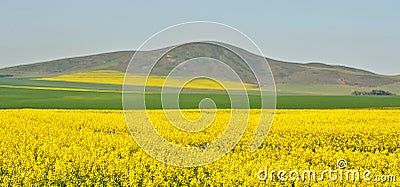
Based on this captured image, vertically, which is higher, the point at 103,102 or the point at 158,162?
the point at 158,162

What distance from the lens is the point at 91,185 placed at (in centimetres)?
1101

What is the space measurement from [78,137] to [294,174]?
9389 mm

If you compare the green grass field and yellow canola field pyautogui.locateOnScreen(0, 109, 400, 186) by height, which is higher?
yellow canola field pyautogui.locateOnScreen(0, 109, 400, 186)

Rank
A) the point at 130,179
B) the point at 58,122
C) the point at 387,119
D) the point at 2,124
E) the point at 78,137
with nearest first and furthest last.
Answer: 1. the point at 130,179
2. the point at 78,137
3. the point at 2,124
4. the point at 58,122
5. the point at 387,119

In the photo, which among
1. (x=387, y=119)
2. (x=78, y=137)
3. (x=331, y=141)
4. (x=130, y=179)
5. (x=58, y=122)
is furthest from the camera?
(x=387, y=119)

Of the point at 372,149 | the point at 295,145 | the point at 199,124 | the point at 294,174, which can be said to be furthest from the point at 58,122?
the point at 294,174

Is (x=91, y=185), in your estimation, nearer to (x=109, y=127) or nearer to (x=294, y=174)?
(x=294, y=174)

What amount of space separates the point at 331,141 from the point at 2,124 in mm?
14030

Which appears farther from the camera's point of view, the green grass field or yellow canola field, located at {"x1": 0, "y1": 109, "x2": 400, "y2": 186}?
the green grass field

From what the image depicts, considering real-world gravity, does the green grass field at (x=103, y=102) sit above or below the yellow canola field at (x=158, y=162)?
below

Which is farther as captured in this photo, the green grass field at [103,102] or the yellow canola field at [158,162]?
the green grass field at [103,102]

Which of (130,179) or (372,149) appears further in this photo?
(372,149)

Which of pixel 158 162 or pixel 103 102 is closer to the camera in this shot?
pixel 158 162

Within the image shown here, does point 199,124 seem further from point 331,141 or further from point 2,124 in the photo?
point 2,124
